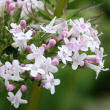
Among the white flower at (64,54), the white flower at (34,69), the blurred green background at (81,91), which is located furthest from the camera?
the blurred green background at (81,91)

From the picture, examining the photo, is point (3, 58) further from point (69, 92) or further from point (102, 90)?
point (102, 90)

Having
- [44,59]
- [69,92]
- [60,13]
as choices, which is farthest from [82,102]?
[44,59]

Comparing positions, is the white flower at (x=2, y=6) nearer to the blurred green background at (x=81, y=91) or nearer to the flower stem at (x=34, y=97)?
the flower stem at (x=34, y=97)

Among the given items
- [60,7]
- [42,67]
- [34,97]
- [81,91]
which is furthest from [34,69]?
[81,91]

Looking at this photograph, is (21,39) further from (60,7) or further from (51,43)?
(60,7)

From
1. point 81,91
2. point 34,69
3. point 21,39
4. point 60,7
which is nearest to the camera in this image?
point 34,69

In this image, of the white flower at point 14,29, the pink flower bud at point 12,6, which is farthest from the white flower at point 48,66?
the pink flower bud at point 12,6
